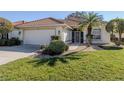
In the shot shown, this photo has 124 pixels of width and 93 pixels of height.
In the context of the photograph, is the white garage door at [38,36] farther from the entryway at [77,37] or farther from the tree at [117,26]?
the tree at [117,26]

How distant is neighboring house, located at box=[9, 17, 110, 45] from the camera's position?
86.0 ft

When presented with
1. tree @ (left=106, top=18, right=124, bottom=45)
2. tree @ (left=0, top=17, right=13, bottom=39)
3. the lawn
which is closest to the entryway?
tree @ (left=106, top=18, right=124, bottom=45)

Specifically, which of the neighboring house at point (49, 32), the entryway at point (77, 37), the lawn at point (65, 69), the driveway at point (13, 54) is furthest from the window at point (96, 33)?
the lawn at point (65, 69)

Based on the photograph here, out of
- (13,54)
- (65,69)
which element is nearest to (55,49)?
(13,54)

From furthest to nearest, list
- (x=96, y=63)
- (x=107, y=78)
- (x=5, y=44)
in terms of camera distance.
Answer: (x=5, y=44) < (x=96, y=63) < (x=107, y=78)

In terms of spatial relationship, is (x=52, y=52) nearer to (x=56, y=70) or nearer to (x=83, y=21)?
(x=56, y=70)

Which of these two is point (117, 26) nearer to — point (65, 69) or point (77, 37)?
point (77, 37)

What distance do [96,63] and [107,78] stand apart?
8.77 feet

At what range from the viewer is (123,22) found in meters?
24.6

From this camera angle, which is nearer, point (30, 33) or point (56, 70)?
point (56, 70)

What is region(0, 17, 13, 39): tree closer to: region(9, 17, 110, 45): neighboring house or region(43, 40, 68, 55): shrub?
region(9, 17, 110, 45): neighboring house

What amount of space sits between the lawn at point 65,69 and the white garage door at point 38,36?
11969 millimetres

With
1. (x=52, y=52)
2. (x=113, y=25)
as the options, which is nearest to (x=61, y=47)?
(x=52, y=52)
